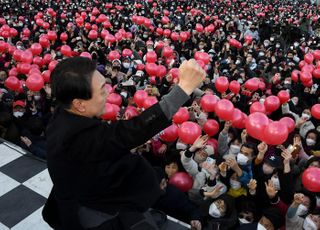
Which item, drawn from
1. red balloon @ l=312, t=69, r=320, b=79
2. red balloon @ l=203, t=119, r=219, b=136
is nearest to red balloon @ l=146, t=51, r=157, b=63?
red balloon @ l=203, t=119, r=219, b=136

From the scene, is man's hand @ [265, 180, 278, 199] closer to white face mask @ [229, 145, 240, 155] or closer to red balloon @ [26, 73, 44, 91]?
white face mask @ [229, 145, 240, 155]

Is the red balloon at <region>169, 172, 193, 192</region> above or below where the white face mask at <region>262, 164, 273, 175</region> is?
below

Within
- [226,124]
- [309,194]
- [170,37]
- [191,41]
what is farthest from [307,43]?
[309,194]

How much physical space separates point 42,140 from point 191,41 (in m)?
6.74

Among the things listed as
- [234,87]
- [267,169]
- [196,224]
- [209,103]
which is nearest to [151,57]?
[234,87]

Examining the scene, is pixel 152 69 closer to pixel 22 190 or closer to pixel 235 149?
pixel 235 149

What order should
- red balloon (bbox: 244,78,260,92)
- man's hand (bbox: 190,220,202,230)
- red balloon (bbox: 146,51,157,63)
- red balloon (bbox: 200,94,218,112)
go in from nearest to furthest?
man's hand (bbox: 190,220,202,230)
red balloon (bbox: 200,94,218,112)
red balloon (bbox: 244,78,260,92)
red balloon (bbox: 146,51,157,63)

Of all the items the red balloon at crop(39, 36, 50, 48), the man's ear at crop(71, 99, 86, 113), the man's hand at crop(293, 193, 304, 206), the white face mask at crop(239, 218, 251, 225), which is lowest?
the red balloon at crop(39, 36, 50, 48)

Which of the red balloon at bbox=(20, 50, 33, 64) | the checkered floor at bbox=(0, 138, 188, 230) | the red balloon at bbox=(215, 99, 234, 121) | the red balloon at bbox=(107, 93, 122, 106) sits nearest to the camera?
the checkered floor at bbox=(0, 138, 188, 230)

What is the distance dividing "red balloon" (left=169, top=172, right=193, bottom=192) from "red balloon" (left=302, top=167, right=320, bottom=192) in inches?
46.7

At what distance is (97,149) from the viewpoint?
46.7 inches

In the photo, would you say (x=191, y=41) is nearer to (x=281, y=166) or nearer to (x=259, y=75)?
(x=259, y=75)

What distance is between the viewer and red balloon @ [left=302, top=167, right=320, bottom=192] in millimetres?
3299

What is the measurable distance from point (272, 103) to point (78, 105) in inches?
177
